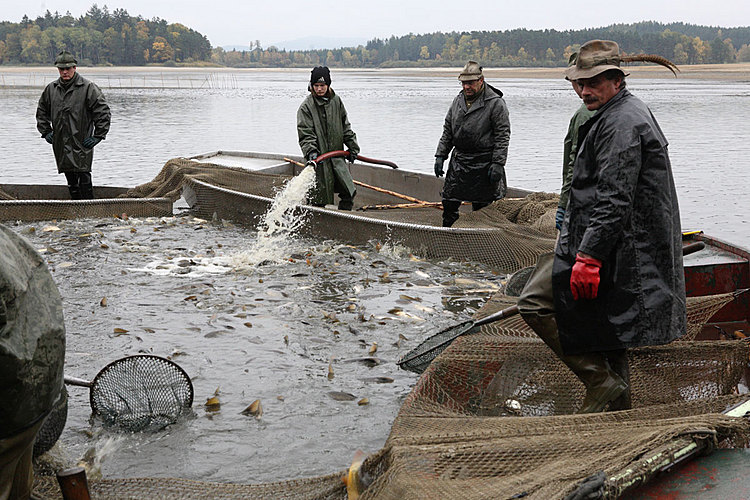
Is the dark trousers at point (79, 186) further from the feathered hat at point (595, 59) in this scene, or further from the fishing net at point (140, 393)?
the feathered hat at point (595, 59)

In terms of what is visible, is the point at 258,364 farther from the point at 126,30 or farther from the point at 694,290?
the point at 126,30

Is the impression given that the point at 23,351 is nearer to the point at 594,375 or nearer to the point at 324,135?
the point at 594,375

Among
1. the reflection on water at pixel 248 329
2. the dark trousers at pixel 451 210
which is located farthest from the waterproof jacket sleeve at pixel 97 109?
the dark trousers at pixel 451 210

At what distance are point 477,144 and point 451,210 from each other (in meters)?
1.05

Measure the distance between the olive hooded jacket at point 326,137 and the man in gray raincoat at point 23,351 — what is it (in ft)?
23.9

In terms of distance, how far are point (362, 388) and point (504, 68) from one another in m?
129

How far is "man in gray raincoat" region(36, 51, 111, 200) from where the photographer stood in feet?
37.9

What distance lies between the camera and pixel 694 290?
6363mm

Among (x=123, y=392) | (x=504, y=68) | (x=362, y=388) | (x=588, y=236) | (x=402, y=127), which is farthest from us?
(x=504, y=68)

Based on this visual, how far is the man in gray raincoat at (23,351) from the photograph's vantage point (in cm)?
281

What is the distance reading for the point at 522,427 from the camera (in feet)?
12.2

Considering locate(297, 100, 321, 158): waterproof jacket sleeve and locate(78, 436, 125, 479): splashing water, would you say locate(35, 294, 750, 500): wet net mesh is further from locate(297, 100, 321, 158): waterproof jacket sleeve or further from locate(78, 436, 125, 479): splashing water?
locate(297, 100, 321, 158): waterproof jacket sleeve

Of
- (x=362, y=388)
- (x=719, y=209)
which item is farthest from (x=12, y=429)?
(x=719, y=209)

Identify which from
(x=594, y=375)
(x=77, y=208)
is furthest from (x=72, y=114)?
(x=594, y=375)
